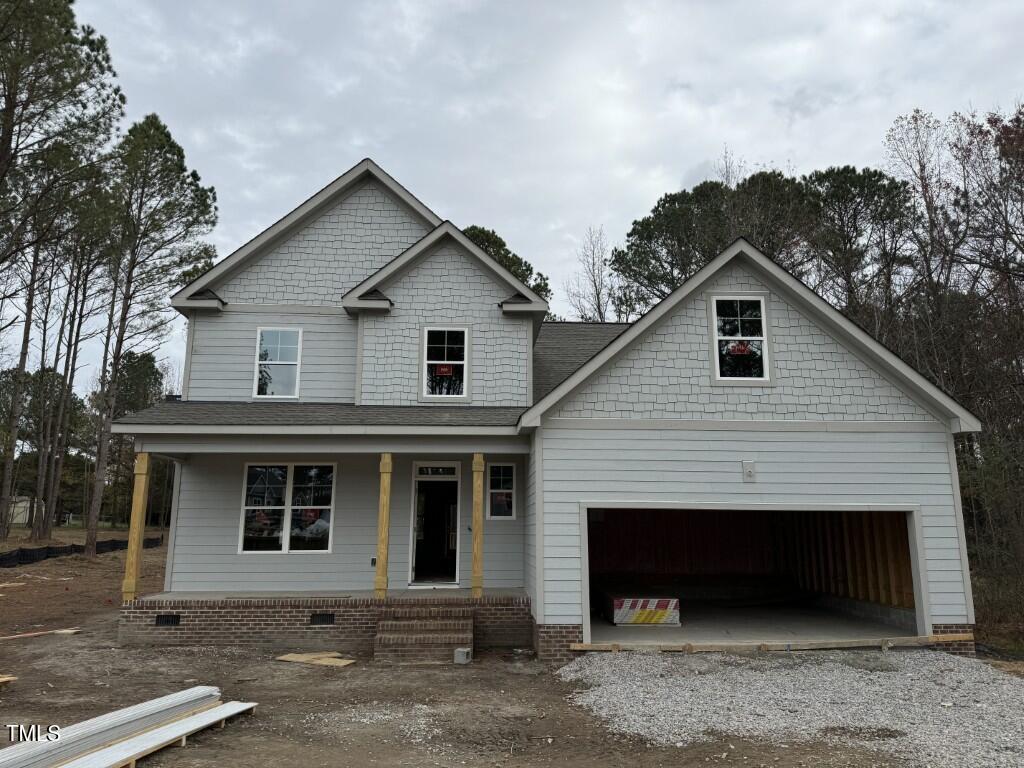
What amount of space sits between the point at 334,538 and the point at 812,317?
29.9 ft

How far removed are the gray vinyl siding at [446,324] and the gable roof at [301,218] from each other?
1403 millimetres

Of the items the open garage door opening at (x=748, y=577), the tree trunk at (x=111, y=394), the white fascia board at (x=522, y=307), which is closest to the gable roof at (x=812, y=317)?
the open garage door opening at (x=748, y=577)

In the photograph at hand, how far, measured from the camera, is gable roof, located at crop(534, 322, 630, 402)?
13.5 meters

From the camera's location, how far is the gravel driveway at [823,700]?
6211 millimetres

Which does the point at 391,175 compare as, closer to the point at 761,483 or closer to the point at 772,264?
the point at 772,264

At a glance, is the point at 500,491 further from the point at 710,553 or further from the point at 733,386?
the point at 710,553

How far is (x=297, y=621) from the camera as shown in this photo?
10.6 m

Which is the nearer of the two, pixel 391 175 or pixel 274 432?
pixel 274 432

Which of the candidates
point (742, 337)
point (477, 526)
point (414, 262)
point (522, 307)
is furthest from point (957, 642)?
point (414, 262)

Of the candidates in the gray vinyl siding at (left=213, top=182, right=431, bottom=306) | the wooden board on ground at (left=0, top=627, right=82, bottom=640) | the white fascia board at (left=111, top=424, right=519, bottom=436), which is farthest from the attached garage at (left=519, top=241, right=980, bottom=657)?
the wooden board on ground at (left=0, top=627, right=82, bottom=640)

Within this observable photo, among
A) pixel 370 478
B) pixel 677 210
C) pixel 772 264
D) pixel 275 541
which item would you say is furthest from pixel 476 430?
pixel 677 210

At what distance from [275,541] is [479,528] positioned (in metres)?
3.97

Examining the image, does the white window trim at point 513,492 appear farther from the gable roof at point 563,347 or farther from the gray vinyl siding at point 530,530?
the gable roof at point 563,347

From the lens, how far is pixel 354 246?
13336 mm
